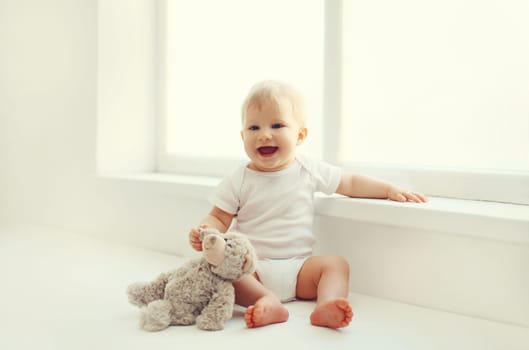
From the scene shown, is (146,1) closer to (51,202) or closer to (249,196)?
(51,202)

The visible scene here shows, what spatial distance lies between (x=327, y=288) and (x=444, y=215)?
0.83 ft

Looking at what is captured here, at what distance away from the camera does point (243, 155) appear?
1.74 meters

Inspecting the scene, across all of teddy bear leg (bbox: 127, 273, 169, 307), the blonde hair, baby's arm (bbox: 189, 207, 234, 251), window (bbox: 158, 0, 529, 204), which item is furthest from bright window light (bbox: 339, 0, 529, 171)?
teddy bear leg (bbox: 127, 273, 169, 307)

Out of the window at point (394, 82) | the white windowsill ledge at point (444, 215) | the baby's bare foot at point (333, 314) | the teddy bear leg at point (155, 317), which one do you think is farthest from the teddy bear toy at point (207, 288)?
the window at point (394, 82)

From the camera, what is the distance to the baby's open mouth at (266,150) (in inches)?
48.7

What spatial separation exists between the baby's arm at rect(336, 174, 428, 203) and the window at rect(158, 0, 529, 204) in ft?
0.38

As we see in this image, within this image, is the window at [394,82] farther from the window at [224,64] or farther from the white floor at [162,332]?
the white floor at [162,332]

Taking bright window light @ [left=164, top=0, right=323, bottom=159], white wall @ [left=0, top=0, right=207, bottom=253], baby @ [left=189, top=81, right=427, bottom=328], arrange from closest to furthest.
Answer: baby @ [left=189, top=81, right=427, bottom=328] → bright window light @ [left=164, top=0, right=323, bottom=159] → white wall @ [left=0, top=0, right=207, bottom=253]

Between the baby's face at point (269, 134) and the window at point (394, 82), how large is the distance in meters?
0.26

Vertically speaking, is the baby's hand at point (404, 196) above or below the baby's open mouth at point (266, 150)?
below

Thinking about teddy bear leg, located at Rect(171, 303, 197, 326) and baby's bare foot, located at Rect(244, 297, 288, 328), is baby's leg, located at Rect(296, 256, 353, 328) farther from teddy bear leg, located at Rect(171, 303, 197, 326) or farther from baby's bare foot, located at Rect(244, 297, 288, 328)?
teddy bear leg, located at Rect(171, 303, 197, 326)

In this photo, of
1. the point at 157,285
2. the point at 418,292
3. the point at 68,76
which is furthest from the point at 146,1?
the point at 418,292

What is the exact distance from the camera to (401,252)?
1195mm

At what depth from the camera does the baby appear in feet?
3.90
